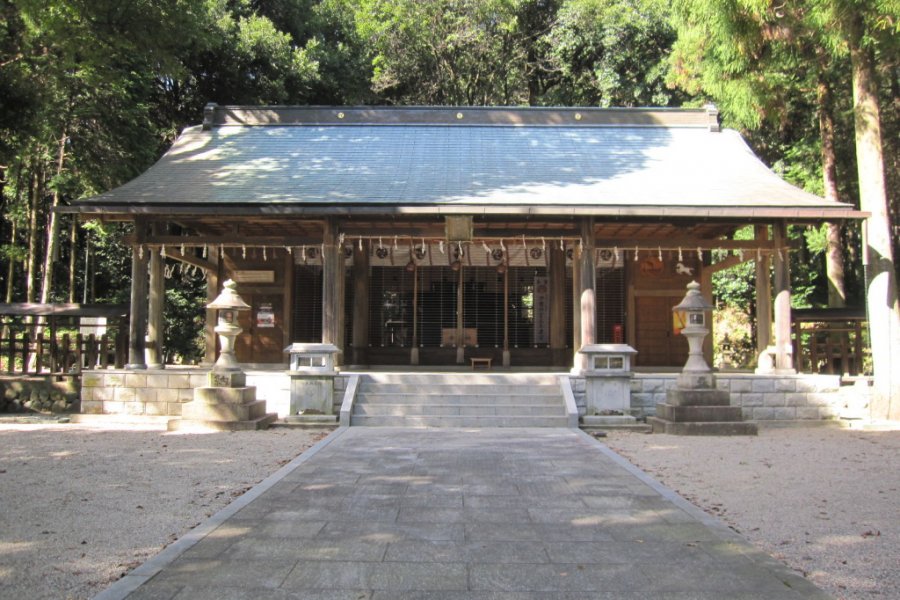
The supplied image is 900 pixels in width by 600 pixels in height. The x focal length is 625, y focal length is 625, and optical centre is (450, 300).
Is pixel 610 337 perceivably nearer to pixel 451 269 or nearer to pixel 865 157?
pixel 451 269

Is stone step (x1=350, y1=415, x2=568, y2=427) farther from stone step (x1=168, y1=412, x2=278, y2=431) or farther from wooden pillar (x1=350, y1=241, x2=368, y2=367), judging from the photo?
wooden pillar (x1=350, y1=241, x2=368, y2=367)

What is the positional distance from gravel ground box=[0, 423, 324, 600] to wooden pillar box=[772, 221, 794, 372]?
7.52 metres

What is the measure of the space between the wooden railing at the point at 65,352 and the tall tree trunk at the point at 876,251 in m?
12.9

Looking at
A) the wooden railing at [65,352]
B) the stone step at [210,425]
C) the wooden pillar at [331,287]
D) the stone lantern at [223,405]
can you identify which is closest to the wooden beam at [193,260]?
the wooden railing at [65,352]

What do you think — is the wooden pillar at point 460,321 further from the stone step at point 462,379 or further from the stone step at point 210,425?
the stone step at point 210,425

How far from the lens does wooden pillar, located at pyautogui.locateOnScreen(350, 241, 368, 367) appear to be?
44.7 feet

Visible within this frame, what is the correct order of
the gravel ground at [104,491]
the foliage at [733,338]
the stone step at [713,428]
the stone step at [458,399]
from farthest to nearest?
the foliage at [733,338]
the stone step at [458,399]
the stone step at [713,428]
the gravel ground at [104,491]

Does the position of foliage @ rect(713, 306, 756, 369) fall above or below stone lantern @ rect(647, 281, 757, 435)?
above

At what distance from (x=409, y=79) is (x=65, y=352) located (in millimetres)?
16500

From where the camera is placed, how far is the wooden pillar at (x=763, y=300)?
1091 centimetres

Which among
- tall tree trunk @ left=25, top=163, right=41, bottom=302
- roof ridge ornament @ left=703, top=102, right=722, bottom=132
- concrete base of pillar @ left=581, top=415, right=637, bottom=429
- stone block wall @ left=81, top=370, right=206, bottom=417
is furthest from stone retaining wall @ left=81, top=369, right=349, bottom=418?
roof ridge ornament @ left=703, top=102, right=722, bottom=132

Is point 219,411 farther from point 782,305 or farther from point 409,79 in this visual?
point 409,79

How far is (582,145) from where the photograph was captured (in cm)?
1370

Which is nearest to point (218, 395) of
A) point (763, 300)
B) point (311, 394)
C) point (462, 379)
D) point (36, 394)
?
point (311, 394)
